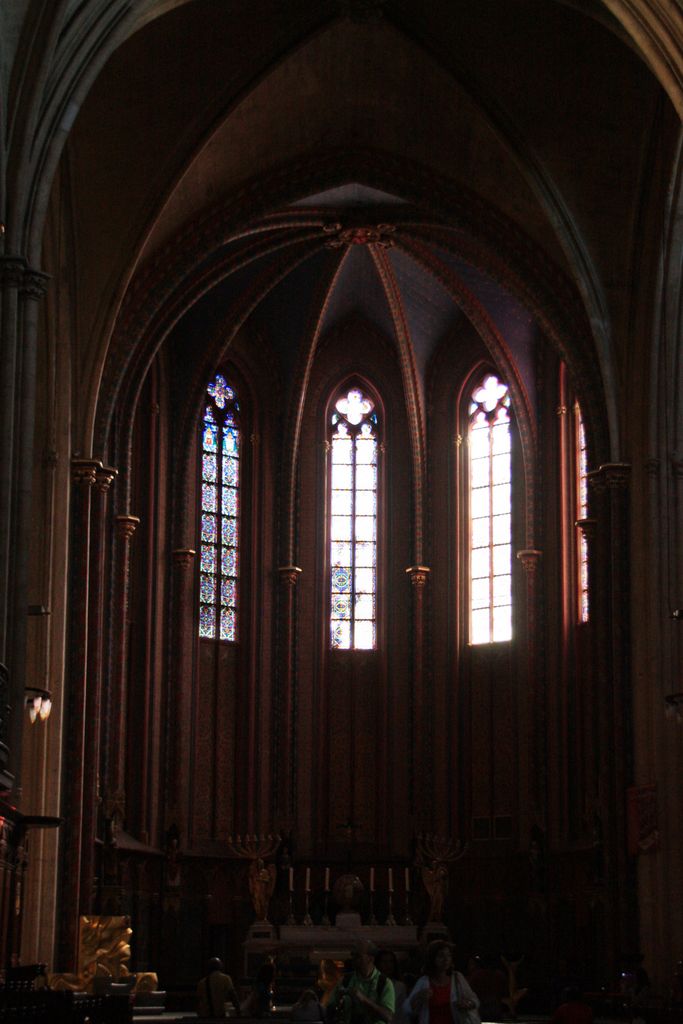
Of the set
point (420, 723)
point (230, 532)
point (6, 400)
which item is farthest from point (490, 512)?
point (6, 400)

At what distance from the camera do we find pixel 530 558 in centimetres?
3259

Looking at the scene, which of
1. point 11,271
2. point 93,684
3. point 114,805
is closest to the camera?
point 11,271

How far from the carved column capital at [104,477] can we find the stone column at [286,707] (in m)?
7.67

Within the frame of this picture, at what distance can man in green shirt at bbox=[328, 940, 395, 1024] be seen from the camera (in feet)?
38.8

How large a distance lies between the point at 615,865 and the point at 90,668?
26.1ft

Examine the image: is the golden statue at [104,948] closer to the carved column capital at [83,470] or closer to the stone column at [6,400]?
the carved column capital at [83,470]

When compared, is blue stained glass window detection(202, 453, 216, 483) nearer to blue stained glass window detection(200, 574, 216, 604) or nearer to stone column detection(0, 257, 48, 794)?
blue stained glass window detection(200, 574, 216, 604)

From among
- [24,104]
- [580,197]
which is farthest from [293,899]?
[24,104]

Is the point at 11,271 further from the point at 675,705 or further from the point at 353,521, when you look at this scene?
the point at 353,521

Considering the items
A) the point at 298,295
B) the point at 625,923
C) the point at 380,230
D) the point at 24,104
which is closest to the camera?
the point at 24,104

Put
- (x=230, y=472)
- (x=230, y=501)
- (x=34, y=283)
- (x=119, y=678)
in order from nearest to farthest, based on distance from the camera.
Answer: (x=34, y=283) < (x=119, y=678) < (x=230, y=501) < (x=230, y=472)

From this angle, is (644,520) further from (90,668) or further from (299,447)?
(299,447)

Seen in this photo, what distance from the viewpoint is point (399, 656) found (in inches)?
1347

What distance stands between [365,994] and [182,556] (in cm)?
2118
